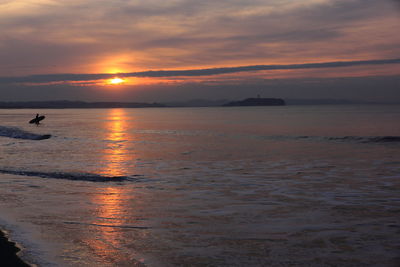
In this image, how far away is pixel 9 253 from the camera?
700cm

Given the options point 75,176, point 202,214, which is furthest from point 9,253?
point 75,176

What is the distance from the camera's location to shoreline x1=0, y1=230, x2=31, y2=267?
21.5ft

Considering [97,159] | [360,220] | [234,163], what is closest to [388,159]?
[234,163]

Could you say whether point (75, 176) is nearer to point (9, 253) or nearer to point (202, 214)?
point (202, 214)

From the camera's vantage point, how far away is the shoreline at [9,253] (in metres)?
6.54

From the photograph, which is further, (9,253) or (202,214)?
(202,214)

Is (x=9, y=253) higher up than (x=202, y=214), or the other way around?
(x=9, y=253)

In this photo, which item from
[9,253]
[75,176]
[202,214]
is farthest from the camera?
[75,176]

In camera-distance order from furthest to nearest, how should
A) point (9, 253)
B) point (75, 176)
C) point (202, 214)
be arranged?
point (75, 176)
point (202, 214)
point (9, 253)

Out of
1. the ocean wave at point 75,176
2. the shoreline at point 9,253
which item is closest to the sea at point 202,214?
the ocean wave at point 75,176

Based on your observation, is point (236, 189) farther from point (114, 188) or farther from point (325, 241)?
point (325, 241)

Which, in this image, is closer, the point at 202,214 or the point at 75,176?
the point at 202,214

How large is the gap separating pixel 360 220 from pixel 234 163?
12.1 meters

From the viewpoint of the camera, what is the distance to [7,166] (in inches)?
770
